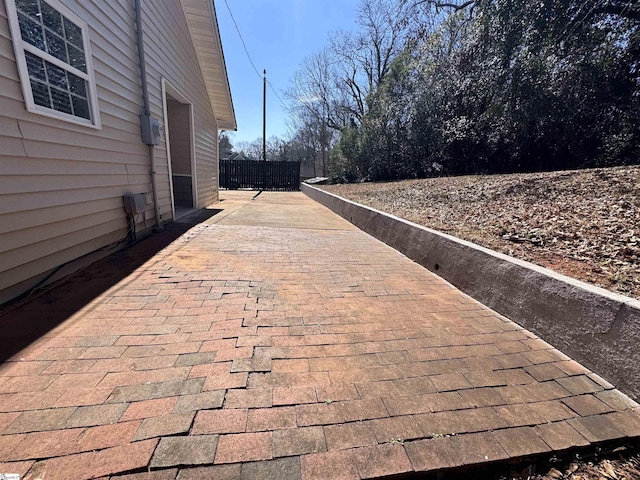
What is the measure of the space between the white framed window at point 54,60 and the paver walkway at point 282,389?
1.80 metres

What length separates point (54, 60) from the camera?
9.27ft

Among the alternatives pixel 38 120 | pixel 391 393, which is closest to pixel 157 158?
pixel 38 120

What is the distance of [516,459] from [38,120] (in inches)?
162

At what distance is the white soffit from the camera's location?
6530mm

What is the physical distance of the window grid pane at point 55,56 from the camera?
102 inches

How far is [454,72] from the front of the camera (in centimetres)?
942

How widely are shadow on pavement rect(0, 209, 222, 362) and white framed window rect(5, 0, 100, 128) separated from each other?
60.9 inches

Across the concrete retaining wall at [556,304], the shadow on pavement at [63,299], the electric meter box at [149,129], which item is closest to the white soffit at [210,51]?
the electric meter box at [149,129]

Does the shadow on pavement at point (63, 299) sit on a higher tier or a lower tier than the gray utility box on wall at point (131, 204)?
lower

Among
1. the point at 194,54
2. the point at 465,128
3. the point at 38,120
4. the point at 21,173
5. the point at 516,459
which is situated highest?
the point at 194,54

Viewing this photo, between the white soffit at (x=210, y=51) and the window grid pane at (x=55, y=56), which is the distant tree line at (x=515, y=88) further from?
the window grid pane at (x=55, y=56)

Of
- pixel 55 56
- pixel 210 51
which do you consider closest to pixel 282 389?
pixel 55 56

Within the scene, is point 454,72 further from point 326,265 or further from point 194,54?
point 326,265

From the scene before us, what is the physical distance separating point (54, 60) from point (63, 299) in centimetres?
228
